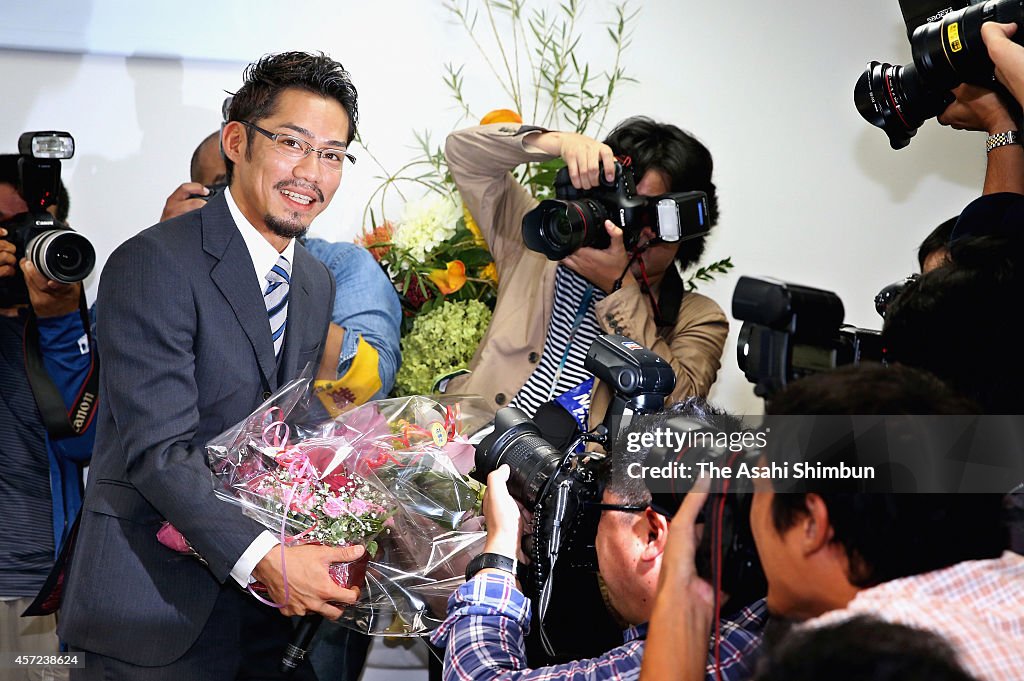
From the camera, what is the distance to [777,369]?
44.7 inches

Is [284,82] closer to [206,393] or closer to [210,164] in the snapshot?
[206,393]

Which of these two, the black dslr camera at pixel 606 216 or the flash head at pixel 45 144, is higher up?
the flash head at pixel 45 144

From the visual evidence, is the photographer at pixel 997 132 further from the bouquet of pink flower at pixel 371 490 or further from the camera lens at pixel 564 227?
the bouquet of pink flower at pixel 371 490

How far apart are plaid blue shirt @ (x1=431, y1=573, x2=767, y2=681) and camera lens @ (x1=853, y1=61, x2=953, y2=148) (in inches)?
38.9

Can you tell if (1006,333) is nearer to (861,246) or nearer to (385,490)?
(385,490)

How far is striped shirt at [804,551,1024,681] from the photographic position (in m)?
0.83

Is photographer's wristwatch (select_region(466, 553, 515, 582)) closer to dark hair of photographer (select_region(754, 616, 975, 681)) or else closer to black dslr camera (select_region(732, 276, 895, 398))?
black dslr camera (select_region(732, 276, 895, 398))

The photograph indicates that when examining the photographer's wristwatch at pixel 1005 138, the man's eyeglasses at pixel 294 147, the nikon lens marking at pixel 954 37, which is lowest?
the man's eyeglasses at pixel 294 147

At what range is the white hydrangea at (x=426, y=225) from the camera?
258 centimetres

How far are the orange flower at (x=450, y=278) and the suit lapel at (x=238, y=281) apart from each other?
0.86m

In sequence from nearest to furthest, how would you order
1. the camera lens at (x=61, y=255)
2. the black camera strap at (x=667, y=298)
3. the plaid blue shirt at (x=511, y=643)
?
1. the plaid blue shirt at (x=511, y=643)
2. the camera lens at (x=61, y=255)
3. the black camera strap at (x=667, y=298)

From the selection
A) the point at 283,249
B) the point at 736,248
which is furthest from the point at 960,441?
the point at 736,248

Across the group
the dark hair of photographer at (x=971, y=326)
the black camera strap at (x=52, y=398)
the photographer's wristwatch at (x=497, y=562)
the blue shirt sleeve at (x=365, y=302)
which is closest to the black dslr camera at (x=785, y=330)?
the dark hair of photographer at (x=971, y=326)

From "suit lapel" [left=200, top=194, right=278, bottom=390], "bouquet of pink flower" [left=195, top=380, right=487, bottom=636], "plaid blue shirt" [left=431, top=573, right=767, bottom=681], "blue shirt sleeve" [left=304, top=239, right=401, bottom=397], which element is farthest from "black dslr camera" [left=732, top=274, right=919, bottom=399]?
"blue shirt sleeve" [left=304, top=239, right=401, bottom=397]
